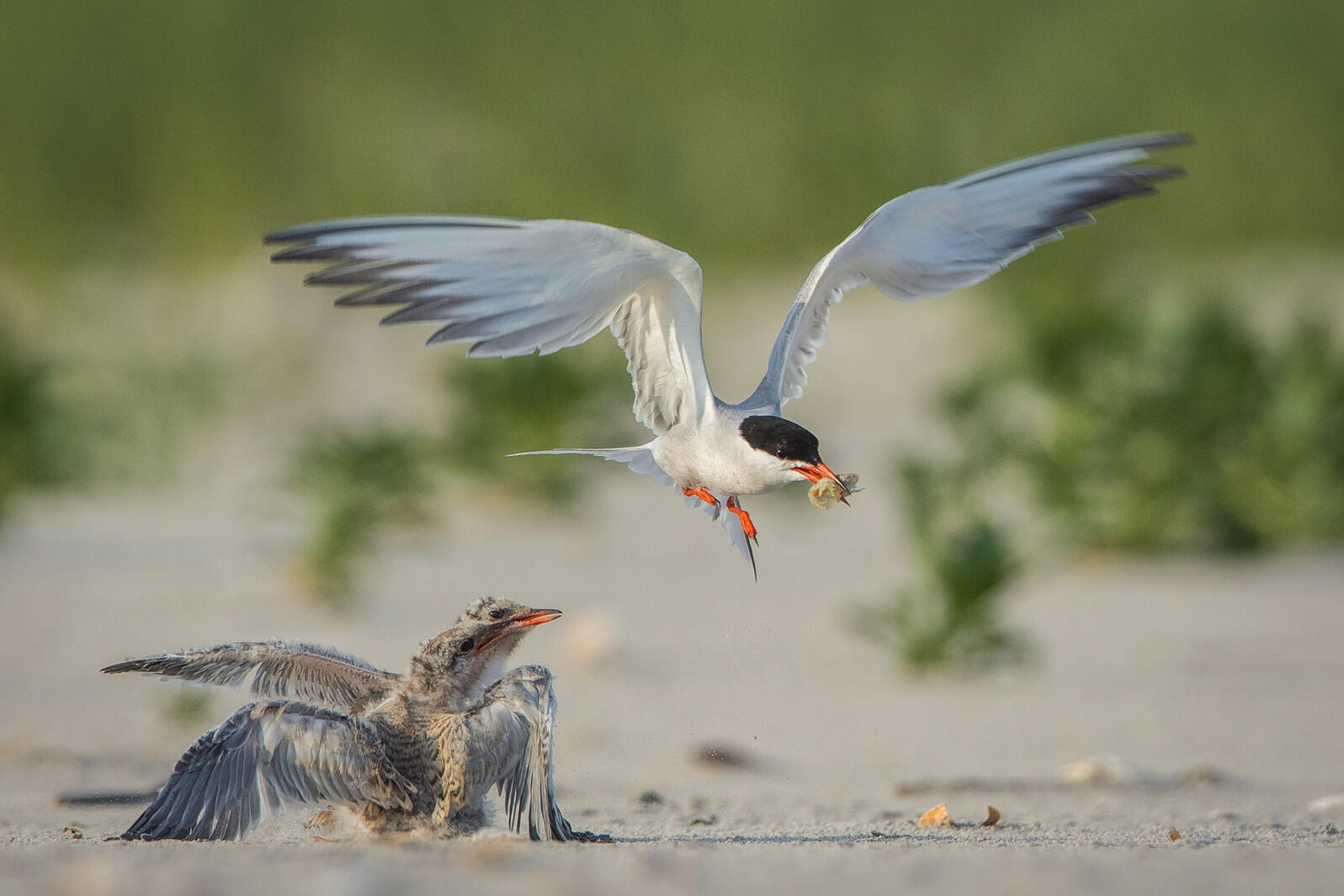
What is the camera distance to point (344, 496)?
6.96 meters

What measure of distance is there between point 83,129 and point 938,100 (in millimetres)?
13769

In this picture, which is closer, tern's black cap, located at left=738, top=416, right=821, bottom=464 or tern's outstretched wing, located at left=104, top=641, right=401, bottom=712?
tern's black cap, located at left=738, top=416, right=821, bottom=464

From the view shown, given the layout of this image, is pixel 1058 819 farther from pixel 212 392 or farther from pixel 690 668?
pixel 212 392

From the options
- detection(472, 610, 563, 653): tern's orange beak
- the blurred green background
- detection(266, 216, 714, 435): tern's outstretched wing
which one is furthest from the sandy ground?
detection(266, 216, 714, 435): tern's outstretched wing

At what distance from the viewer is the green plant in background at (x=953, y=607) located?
6238 mm

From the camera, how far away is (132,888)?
2586 mm

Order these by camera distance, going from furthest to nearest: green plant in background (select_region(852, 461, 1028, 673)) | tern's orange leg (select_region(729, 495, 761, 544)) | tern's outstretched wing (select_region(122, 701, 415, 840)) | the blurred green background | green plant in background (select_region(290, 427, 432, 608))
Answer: the blurred green background, green plant in background (select_region(290, 427, 432, 608)), green plant in background (select_region(852, 461, 1028, 673)), tern's orange leg (select_region(729, 495, 761, 544)), tern's outstretched wing (select_region(122, 701, 415, 840))

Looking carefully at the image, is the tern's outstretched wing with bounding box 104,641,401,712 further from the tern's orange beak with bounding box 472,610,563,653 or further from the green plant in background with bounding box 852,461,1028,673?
the green plant in background with bounding box 852,461,1028,673

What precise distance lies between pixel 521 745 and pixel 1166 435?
5649 millimetres

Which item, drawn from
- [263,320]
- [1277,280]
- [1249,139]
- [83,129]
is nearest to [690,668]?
[263,320]

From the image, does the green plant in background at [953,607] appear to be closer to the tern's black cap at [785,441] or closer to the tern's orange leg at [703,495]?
the tern's orange leg at [703,495]

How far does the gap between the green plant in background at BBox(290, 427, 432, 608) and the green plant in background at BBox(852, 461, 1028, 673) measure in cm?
227

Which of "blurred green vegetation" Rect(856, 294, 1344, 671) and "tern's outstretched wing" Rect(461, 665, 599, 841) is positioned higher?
"blurred green vegetation" Rect(856, 294, 1344, 671)

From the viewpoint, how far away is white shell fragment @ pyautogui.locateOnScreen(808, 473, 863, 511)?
11.6ft
